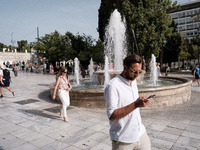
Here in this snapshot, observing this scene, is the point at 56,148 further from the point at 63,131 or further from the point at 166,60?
the point at 166,60

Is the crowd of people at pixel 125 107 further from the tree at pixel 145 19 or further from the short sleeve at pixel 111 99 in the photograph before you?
the tree at pixel 145 19

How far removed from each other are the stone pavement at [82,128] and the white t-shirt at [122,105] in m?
2.04

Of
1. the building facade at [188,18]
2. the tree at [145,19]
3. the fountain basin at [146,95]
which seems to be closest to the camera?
the fountain basin at [146,95]

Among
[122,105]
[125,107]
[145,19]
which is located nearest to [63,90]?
[122,105]

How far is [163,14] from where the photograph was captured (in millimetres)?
20688

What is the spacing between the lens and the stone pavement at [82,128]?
3906mm

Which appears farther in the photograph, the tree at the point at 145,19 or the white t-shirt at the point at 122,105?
the tree at the point at 145,19

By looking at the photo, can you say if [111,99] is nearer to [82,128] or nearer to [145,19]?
[82,128]

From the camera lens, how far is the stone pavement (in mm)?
3906

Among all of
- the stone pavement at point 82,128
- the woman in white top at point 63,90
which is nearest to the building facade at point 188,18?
the stone pavement at point 82,128

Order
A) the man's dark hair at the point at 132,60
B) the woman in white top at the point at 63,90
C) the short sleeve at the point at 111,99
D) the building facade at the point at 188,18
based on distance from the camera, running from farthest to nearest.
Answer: the building facade at the point at 188,18
the woman in white top at the point at 63,90
the man's dark hair at the point at 132,60
the short sleeve at the point at 111,99

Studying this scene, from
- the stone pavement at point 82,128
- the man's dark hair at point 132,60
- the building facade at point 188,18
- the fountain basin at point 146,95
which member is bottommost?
the stone pavement at point 82,128

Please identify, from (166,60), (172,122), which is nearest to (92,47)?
(166,60)

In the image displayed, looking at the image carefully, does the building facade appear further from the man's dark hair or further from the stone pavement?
the man's dark hair
